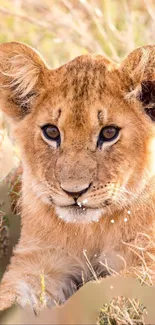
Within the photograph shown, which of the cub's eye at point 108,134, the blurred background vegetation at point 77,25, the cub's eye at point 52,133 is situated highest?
the blurred background vegetation at point 77,25

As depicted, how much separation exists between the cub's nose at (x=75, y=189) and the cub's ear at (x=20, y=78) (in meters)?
0.44

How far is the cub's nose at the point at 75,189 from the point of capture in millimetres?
2566

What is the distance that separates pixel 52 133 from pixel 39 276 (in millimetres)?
506

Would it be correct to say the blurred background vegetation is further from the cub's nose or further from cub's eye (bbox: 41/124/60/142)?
the cub's nose

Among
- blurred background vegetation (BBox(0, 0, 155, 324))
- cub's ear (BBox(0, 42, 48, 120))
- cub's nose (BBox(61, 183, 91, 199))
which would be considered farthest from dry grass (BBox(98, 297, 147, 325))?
blurred background vegetation (BBox(0, 0, 155, 324))

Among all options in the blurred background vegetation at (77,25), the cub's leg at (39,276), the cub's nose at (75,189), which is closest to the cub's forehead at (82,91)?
the cub's nose at (75,189)

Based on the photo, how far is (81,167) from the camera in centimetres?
261

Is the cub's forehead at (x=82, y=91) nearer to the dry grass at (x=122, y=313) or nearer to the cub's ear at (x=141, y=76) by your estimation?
the cub's ear at (x=141, y=76)

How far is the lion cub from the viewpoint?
104 inches

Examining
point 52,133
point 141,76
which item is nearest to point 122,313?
point 52,133

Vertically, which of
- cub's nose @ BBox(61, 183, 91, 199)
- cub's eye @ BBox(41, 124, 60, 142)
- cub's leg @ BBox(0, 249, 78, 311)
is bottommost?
cub's leg @ BBox(0, 249, 78, 311)

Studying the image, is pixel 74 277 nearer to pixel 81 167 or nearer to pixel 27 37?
pixel 81 167

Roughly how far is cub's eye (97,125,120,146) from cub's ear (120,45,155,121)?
0.43 feet

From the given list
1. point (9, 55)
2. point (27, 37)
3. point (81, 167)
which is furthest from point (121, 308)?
point (27, 37)
